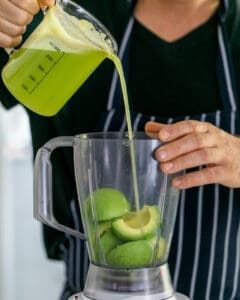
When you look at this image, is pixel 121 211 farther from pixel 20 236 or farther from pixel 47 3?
pixel 20 236

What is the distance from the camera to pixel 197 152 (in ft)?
2.41

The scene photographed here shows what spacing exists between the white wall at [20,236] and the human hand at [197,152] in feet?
3.87

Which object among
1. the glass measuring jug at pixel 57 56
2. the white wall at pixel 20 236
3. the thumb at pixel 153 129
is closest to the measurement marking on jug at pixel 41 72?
the glass measuring jug at pixel 57 56

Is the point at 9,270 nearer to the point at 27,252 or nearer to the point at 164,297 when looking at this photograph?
the point at 27,252

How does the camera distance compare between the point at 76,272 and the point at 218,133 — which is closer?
the point at 218,133

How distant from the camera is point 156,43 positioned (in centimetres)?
96

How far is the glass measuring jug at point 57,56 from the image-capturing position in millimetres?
747

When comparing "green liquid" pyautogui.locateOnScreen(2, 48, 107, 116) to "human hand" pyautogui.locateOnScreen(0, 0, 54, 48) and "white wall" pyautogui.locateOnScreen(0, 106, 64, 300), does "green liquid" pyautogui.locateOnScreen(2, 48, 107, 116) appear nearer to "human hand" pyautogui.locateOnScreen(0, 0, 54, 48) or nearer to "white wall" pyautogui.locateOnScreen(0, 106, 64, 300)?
"human hand" pyautogui.locateOnScreen(0, 0, 54, 48)

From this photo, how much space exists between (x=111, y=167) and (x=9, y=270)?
1.24 m

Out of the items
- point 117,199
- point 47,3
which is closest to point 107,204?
point 117,199

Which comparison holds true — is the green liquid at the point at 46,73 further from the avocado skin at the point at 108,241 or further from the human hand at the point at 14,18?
the avocado skin at the point at 108,241

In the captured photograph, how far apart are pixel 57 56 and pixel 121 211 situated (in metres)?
0.18

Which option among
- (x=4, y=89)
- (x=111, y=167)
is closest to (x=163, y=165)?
(x=111, y=167)

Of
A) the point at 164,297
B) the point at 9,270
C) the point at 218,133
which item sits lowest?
the point at 9,270
